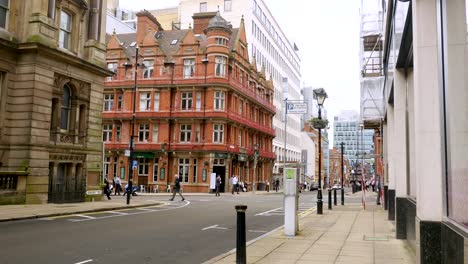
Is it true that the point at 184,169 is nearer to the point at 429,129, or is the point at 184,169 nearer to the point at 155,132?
the point at 155,132

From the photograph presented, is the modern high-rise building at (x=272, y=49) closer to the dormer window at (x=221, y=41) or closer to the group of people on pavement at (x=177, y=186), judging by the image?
the dormer window at (x=221, y=41)

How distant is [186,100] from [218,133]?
5353 mm

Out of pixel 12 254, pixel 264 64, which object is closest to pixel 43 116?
pixel 12 254

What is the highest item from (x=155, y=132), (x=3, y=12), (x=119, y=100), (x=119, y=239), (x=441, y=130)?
(x=119, y=100)

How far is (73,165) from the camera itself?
25.0 m

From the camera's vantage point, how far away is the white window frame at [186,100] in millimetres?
51969

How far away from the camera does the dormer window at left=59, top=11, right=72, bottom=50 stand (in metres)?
25.0

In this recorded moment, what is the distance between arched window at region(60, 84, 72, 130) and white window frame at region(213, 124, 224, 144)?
26.3 m

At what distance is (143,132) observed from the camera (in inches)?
2104

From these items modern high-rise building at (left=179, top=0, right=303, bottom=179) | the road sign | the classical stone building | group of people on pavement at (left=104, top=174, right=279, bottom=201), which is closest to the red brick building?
group of people on pavement at (left=104, top=174, right=279, bottom=201)

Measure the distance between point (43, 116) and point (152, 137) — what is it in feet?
98.5

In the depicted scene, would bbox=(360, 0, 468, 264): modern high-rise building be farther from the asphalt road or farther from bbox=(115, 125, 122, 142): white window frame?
bbox=(115, 125, 122, 142): white window frame

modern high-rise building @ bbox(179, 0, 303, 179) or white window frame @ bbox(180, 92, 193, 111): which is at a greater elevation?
modern high-rise building @ bbox(179, 0, 303, 179)

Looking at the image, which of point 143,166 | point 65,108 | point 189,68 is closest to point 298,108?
point 65,108
